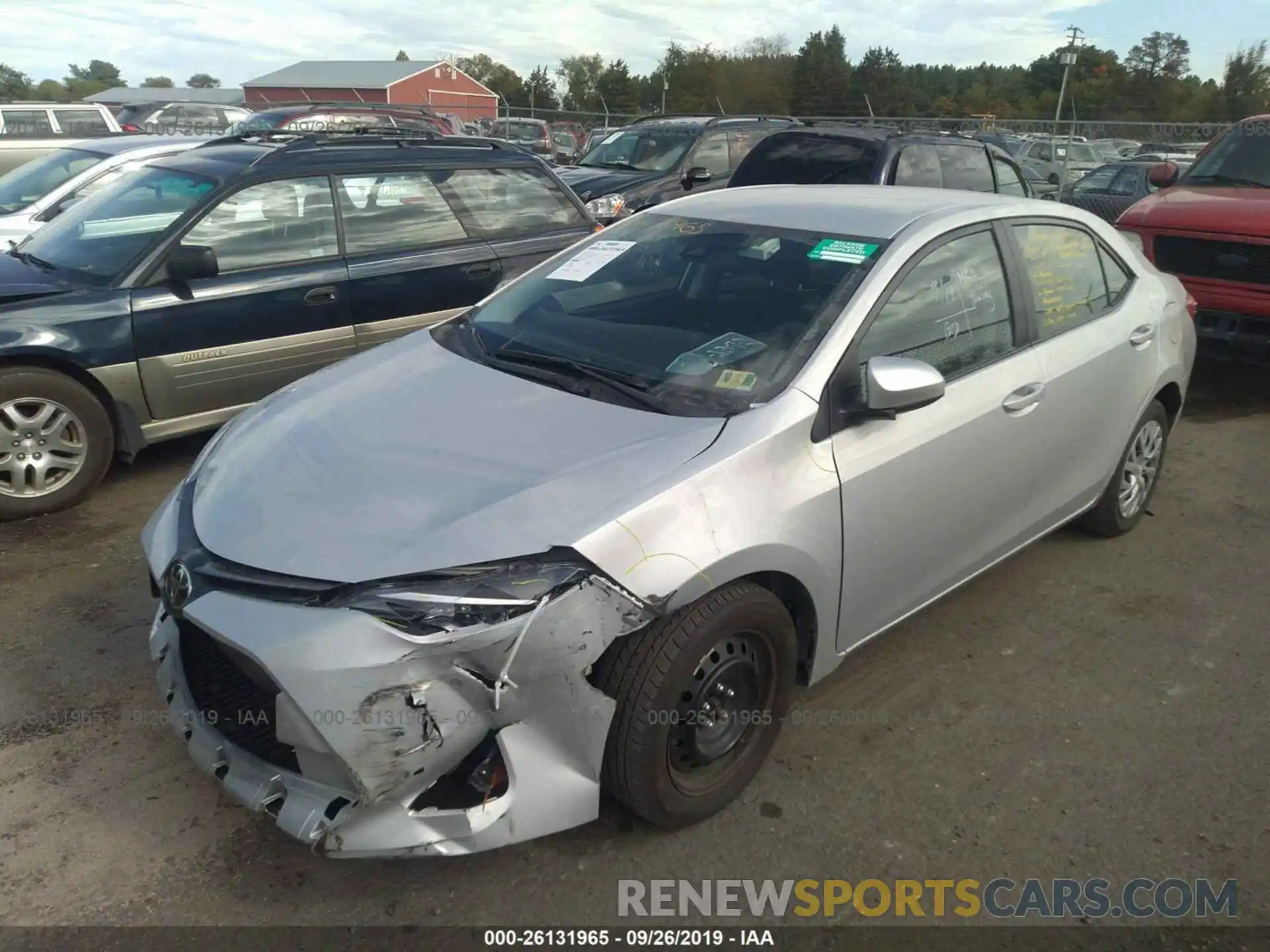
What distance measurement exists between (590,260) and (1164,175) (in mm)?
6602

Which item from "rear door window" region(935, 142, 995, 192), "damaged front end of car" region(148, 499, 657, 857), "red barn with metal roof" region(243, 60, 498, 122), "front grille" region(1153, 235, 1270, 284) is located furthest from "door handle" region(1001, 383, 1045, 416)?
"red barn with metal roof" region(243, 60, 498, 122)

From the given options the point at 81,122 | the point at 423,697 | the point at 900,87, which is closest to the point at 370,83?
the point at 900,87

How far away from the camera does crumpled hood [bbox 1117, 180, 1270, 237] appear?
6.94m

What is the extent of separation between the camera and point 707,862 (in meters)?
2.66

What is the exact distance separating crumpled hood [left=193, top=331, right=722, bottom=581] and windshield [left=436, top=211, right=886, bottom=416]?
22 cm

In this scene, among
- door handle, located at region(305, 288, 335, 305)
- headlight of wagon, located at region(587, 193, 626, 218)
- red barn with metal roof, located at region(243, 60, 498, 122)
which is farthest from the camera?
red barn with metal roof, located at region(243, 60, 498, 122)

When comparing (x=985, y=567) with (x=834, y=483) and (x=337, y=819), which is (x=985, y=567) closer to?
(x=834, y=483)

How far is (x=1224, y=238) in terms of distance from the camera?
23.1 feet

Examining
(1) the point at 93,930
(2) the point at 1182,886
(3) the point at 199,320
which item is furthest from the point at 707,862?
(3) the point at 199,320

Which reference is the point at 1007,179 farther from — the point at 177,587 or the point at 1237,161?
the point at 177,587

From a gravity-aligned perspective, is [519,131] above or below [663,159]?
below

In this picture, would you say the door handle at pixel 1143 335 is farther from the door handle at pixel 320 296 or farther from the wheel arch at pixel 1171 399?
the door handle at pixel 320 296

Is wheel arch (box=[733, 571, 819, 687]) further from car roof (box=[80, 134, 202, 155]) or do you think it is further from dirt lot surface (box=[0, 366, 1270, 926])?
car roof (box=[80, 134, 202, 155])

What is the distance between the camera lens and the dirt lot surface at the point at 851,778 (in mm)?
2557
